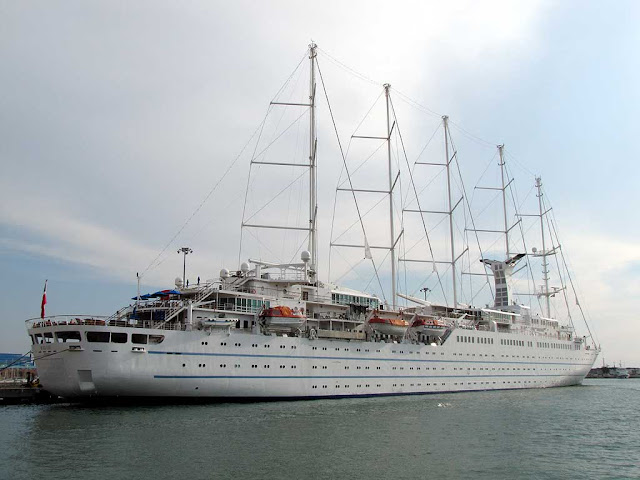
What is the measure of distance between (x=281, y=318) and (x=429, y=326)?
45.1ft

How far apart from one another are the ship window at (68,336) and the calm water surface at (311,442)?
351 cm

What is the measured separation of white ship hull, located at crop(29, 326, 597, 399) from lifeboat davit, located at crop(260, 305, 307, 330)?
2.58ft

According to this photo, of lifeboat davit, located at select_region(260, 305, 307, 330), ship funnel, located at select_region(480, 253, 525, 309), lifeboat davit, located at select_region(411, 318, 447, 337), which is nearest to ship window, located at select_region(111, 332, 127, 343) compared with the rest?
lifeboat davit, located at select_region(260, 305, 307, 330)

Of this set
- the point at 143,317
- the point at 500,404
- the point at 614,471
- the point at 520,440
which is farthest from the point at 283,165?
the point at 614,471

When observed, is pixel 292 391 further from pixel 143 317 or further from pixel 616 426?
pixel 616 426

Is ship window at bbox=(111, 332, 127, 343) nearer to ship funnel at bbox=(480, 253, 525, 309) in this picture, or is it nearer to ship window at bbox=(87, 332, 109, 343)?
ship window at bbox=(87, 332, 109, 343)

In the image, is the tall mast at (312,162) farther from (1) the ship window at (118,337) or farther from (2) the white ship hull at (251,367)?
(1) the ship window at (118,337)

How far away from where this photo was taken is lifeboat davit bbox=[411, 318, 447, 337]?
41.1m

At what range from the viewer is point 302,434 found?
21688 mm

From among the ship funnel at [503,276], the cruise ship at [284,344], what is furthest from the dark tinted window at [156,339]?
the ship funnel at [503,276]

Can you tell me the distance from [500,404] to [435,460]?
18199mm

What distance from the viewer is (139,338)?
28.5 meters

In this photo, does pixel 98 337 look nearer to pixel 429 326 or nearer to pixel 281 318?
pixel 281 318

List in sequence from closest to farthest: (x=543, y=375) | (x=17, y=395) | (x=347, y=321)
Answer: (x=17, y=395) < (x=347, y=321) < (x=543, y=375)
